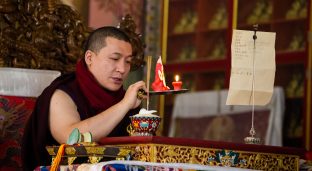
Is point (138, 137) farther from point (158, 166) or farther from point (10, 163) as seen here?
point (10, 163)

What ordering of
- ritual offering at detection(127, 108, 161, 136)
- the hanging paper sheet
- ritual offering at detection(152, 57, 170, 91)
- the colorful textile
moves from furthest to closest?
the colorful textile < the hanging paper sheet < ritual offering at detection(152, 57, 170, 91) < ritual offering at detection(127, 108, 161, 136)

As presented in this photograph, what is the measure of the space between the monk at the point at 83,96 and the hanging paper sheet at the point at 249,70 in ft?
1.14

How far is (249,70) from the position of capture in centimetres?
323

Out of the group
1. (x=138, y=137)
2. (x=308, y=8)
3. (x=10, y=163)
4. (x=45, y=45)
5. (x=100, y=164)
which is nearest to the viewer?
(x=100, y=164)

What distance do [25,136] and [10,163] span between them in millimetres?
234

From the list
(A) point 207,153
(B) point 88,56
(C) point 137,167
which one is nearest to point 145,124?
(A) point 207,153

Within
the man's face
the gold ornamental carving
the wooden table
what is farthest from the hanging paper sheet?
the gold ornamental carving

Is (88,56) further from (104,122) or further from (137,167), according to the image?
(137,167)

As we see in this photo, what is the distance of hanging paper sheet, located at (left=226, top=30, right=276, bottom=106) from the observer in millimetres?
3223

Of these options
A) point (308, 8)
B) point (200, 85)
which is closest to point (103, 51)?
point (308, 8)

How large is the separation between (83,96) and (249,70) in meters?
0.61

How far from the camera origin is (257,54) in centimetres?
325

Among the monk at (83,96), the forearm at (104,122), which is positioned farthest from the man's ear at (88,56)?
the forearm at (104,122)

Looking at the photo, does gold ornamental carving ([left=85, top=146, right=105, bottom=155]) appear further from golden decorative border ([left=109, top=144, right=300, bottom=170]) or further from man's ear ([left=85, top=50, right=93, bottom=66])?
man's ear ([left=85, top=50, right=93, bottom=66])
